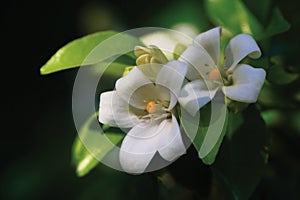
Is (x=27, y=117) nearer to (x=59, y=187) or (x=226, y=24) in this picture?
(x=59, y=187)

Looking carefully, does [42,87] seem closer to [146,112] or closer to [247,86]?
[146,112]

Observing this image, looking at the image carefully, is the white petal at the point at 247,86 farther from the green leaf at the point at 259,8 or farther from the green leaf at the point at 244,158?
the green leaf at the point at 259,8

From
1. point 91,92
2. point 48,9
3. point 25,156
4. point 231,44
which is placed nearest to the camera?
point 231,44

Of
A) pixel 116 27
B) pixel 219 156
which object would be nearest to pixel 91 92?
pixel 219 156

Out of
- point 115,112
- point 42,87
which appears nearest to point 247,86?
point 115,112

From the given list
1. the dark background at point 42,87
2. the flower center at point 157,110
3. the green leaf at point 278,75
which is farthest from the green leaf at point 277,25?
the flower center at point 157,110

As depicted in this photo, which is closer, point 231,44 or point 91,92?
point 231,44
